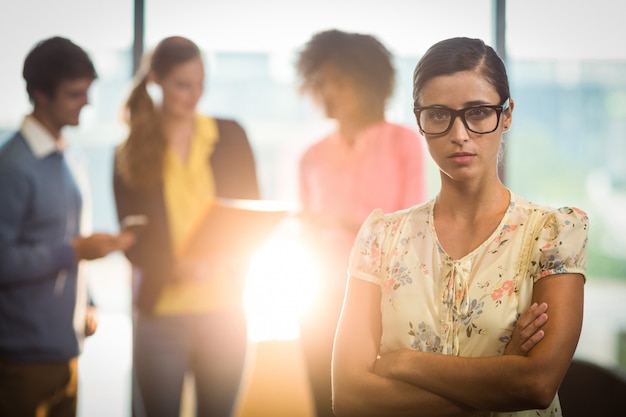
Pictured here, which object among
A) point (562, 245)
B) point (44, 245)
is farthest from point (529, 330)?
point (44, 245)

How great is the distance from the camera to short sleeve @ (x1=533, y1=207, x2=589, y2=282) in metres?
1.29

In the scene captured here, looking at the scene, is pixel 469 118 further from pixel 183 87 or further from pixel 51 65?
pixel 51 65

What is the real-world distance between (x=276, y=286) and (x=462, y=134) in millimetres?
1789

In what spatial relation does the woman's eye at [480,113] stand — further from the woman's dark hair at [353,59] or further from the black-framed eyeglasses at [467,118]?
the woman's dark hair at [353,59]

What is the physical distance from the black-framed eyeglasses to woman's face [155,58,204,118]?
1.21m

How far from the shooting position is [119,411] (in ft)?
10.5

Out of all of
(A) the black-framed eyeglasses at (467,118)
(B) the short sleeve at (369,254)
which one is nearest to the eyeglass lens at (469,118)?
(A) the black-framed eyeglasses at (467,118)

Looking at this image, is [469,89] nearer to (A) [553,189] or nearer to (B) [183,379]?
(B) [183,379]

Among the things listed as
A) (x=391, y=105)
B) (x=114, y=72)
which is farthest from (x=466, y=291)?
(x=114, y=72)

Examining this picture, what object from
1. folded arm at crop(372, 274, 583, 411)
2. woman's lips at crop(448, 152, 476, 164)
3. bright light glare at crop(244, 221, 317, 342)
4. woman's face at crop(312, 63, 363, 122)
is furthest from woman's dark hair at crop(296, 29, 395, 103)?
folded arm at crop(372, 274, 583, 411)

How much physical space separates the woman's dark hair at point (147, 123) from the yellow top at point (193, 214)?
6 cm

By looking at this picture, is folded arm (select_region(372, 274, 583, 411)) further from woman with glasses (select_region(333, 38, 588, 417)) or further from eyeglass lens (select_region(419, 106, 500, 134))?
eyeglass lens (select_region(419, 106, 500, 134))

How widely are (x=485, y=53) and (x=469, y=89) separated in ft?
0.28

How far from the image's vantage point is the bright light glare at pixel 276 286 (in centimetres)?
277
